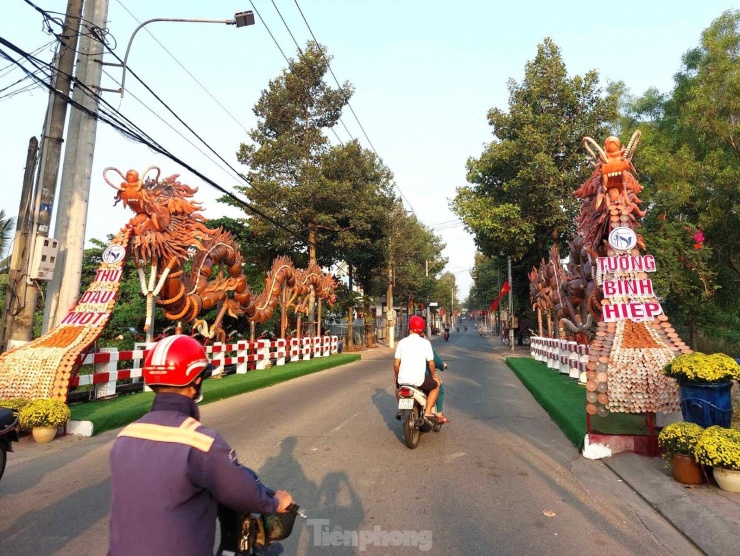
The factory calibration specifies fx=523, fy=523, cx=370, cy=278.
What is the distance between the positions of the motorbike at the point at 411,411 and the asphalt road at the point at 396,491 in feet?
0.63

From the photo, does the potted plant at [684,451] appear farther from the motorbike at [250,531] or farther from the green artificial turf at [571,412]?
the motorbike at [250,531]

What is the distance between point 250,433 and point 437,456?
2993mm

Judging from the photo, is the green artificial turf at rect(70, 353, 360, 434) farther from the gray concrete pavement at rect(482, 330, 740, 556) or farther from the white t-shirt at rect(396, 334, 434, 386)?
the gray concrete pavement at rect(482, 330, 740, 556)

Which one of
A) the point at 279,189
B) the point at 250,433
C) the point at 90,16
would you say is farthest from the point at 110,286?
the point at 279,189

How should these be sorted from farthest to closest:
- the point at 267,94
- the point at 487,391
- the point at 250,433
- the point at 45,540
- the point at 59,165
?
the point at 267,94, the point at 487,391, the point at 59,165, the point at 250,433, the point at 45,540

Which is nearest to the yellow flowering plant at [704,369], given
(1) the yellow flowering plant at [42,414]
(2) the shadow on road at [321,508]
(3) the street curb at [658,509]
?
(3) the street curb at [658,509]

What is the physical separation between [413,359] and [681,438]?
3254 millimetres

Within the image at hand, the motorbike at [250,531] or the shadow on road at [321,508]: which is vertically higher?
the motorbike at [250,531]

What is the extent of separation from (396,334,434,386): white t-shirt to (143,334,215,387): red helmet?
17.2 feet

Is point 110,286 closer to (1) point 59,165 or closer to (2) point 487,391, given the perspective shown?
(1) point 59,165

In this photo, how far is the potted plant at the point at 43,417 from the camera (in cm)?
706

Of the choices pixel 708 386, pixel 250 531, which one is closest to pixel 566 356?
pixel 708 386

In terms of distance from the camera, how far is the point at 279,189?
25.4m

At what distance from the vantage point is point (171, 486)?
185 cm
